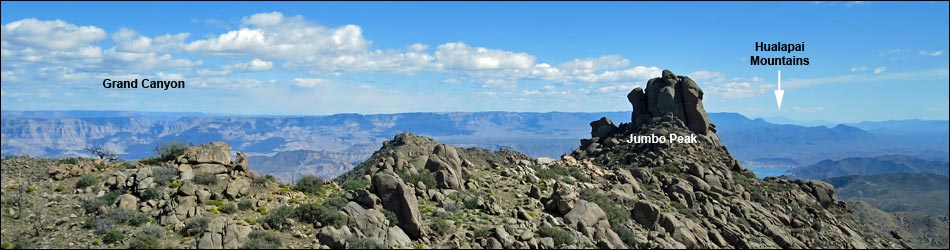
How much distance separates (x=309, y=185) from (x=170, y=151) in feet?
34.6

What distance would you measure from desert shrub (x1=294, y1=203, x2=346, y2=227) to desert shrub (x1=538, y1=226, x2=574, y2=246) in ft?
40.7

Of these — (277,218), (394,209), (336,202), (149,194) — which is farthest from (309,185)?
(149,194)

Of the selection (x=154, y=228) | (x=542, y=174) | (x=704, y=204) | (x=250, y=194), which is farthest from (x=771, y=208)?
(x=154, y=228)

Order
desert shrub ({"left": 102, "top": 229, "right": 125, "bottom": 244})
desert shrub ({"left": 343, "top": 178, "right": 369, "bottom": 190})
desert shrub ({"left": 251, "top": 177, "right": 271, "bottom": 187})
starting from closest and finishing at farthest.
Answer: desert shrub ({"left": 102, "top": 229, "right": 125, "bottom": 244})
desert shrub ({"left": 251, "top": 177, "right": 271, "bottom": 187})
desert shrub ({"left": 343, "top": 178, "right": 369, "bottom": 190})

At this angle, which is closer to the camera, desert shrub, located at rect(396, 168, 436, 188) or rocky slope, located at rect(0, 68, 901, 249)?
rocky slope, located at rect(0, 68, 901, 249)

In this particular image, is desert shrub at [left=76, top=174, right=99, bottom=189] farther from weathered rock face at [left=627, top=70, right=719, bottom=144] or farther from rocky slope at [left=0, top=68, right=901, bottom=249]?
weathered rock face at [left=627, top=70, right=719, bottom=144]

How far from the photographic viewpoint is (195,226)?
95.4ft

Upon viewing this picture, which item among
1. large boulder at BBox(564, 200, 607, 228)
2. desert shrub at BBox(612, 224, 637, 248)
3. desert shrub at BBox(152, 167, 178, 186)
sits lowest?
desert shrub at BBox(612, 224, 637, 248)

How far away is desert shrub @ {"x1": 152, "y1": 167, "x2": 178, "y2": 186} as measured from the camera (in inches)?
1346

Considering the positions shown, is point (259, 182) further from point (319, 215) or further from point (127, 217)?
point (127, 217)

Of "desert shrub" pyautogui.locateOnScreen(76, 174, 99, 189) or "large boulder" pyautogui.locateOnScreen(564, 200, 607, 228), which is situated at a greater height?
"desert shrub" pyautogui.locateOnScreen(76, 174, 99, 189)

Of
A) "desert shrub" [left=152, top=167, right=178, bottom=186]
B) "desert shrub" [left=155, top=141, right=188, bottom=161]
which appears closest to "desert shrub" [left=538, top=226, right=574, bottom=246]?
"desert shrub" [left=152, top=167, right=178, bottom=186]

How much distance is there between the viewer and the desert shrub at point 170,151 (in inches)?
1542

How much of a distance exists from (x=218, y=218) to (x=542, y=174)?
29998 mm
